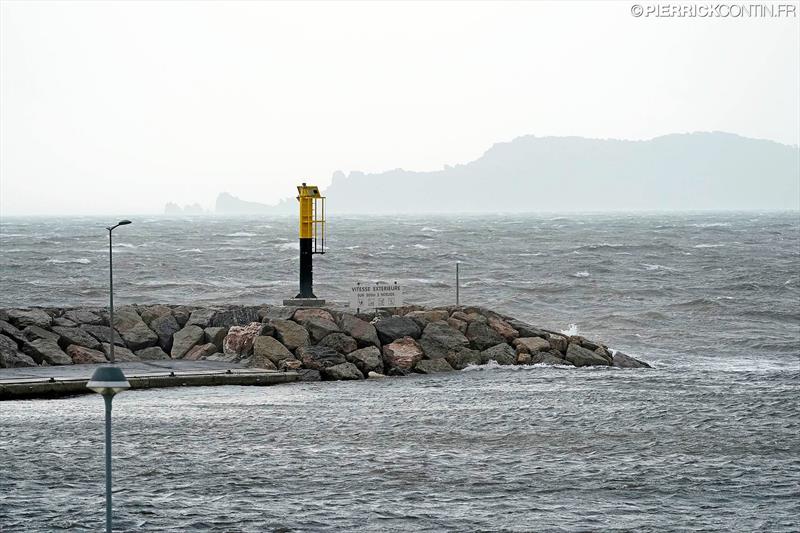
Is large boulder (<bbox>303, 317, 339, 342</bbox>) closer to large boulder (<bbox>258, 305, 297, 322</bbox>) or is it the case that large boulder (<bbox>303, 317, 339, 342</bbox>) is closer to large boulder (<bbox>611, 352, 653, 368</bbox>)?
large boulder (<bbox>258, 305, 297, 322</bbox>)

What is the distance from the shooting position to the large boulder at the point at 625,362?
2687cm

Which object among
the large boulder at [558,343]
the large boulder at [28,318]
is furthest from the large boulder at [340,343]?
the large boulder at [28,318]

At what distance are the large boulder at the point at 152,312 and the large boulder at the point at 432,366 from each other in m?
6.18

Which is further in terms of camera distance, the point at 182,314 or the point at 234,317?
the point at 182,314

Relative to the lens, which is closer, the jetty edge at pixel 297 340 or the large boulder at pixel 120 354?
the jetty edge at pixel 297 340

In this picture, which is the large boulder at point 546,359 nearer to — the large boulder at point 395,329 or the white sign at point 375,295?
the large boulder at point 395,329

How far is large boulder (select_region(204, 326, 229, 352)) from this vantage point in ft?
83.3

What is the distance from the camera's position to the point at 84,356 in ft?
77.3

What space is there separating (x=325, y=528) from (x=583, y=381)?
41.7 ft

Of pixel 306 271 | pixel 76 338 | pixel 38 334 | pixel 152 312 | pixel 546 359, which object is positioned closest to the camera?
pixel 38 334

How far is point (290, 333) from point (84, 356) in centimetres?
434

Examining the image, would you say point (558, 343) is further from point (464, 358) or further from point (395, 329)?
point (395, 329)

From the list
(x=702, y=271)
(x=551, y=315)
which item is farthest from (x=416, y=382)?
(x=702, y=271)

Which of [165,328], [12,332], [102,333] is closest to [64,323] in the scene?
[102,333]
